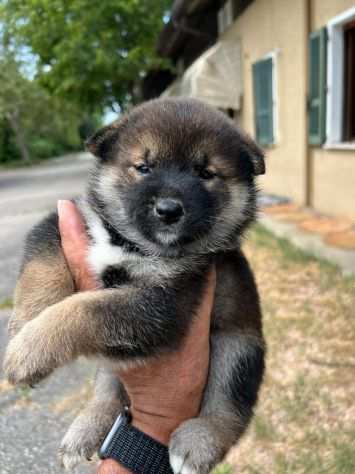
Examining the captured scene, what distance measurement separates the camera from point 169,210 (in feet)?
5.99

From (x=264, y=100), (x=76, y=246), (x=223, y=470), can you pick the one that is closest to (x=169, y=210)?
(x=76, y=246)

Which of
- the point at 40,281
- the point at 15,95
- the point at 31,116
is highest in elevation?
the point at 15,95

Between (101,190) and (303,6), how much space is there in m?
6.56

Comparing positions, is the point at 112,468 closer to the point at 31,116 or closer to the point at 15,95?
the point at 15,95

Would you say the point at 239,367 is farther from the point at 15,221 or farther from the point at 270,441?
the point at 15,221

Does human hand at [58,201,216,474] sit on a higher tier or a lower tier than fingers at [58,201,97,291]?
lower

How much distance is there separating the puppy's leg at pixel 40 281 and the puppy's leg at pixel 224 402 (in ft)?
2.55

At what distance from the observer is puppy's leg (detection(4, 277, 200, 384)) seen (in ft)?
5.68

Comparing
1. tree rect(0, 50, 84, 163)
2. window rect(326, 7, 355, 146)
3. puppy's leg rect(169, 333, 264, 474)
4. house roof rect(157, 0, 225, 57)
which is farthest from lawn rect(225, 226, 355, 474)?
tree rect(0, 50, 84, 163)

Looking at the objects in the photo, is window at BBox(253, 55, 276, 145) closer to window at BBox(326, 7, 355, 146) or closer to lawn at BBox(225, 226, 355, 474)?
window at BBox(326, 7, 355, 146)

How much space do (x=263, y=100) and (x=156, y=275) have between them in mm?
8212

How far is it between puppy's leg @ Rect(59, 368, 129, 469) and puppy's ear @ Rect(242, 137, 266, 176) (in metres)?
1.25

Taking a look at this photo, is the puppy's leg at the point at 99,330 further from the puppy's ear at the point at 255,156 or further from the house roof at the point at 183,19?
the house roof at the point at 183,19

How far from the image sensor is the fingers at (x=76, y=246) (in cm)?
201
